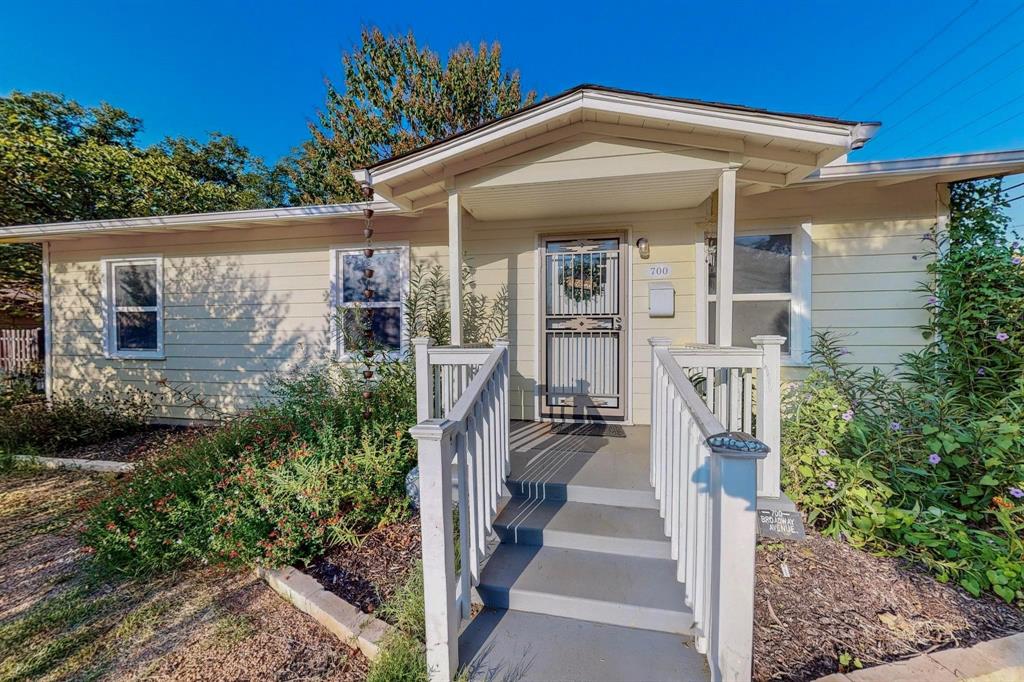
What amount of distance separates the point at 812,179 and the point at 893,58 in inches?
418

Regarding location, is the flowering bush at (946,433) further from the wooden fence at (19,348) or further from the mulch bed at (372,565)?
the wooden fence at (19,348)

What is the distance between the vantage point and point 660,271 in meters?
4.23

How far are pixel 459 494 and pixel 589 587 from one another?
82cm

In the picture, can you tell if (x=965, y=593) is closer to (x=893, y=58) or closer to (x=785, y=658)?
(x=785, y=658)

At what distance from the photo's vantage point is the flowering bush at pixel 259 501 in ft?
8.24

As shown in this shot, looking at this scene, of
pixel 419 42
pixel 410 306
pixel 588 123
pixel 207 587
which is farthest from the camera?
pixel 419 42

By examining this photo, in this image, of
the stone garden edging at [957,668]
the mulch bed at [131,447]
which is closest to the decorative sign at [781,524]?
the stone garden edging at [957,668]

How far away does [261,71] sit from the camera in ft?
43.5

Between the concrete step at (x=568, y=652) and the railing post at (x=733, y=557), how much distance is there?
0.99ft

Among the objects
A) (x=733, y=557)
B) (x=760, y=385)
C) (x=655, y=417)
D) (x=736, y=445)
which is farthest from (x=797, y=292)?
(x=733, y=557)

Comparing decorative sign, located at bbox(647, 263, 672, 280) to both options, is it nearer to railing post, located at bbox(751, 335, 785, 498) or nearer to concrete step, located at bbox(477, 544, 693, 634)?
railing post, located at bbox(751, 335, 785, 498)

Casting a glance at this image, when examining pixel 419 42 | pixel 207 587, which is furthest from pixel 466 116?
pixel 207 587

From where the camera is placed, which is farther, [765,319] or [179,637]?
[765,319]

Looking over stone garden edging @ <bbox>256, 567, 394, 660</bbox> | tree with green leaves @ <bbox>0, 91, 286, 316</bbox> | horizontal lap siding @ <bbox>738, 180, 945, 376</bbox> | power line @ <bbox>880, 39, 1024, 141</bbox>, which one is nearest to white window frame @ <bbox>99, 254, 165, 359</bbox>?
tree with green leaves @ <bbox>0, 91, 286, 316</bbox>
